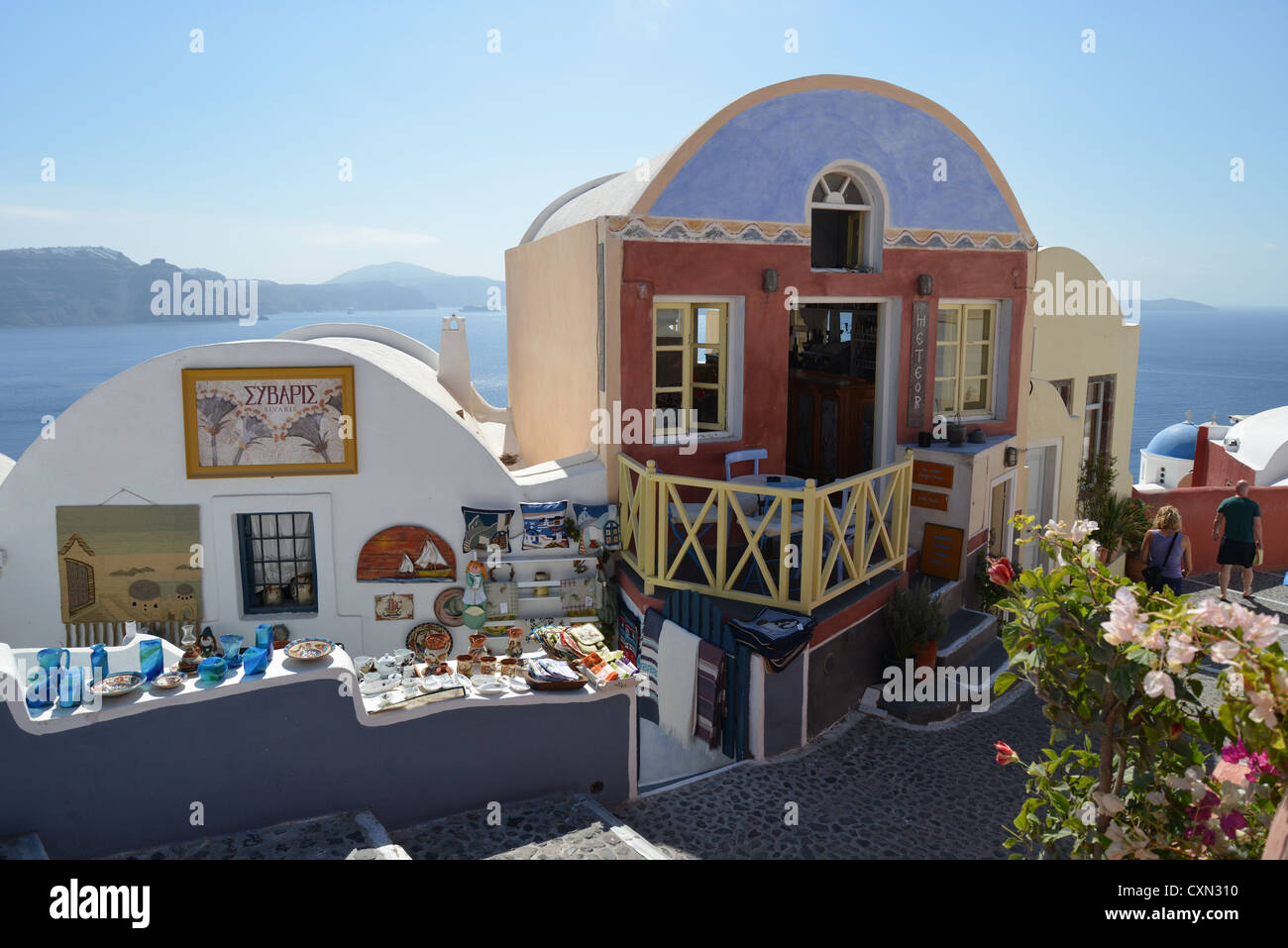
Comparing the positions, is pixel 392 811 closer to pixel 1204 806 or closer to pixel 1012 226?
pixel 1204 806

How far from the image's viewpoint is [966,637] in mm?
10828

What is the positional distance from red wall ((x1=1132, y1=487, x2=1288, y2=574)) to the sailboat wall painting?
1319 cm

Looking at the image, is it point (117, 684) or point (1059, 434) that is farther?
point (1059, 434)

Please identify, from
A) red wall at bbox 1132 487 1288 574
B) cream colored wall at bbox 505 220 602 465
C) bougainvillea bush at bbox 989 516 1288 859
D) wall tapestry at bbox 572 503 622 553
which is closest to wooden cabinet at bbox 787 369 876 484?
cream colored wall at bbox 505 220 602 465

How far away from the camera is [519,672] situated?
6922 millimetres

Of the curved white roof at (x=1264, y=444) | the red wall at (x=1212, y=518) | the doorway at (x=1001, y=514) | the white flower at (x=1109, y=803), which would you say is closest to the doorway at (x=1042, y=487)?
the doorway at (x=1001, y=514)

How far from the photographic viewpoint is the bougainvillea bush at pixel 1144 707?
353 centimetres

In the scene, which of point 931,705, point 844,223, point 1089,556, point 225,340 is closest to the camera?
point 1089,556

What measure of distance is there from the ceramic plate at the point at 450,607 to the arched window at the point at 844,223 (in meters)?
6.15

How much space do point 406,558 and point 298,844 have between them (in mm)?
4702

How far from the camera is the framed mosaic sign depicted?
9578mm

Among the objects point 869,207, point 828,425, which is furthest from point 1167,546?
point 869,207

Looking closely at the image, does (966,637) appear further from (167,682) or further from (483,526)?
(167,682)
